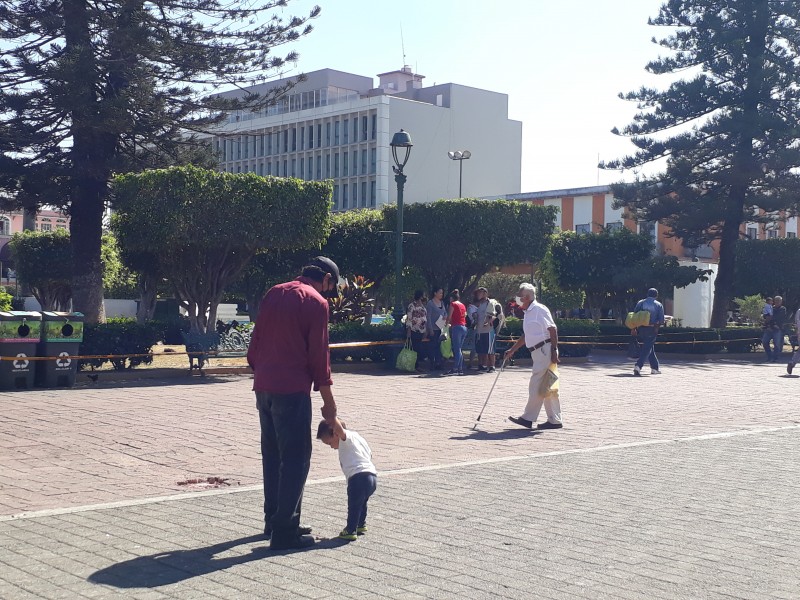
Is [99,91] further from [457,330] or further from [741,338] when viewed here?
[741,338]

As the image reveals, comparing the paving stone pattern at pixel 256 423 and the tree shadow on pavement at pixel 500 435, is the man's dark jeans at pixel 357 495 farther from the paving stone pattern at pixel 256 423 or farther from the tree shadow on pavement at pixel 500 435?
the tree shadow on pavement at pixel 500 435

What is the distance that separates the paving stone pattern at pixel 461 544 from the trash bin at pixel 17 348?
8.74 m

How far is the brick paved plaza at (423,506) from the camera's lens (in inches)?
Answer: 207

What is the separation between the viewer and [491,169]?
3703 inches

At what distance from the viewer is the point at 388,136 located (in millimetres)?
87938

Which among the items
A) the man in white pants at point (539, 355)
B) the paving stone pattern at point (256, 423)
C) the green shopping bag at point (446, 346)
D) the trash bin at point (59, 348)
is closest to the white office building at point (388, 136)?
the green shopping bag at point (446, 346)

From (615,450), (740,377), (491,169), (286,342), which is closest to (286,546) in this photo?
(286,342)

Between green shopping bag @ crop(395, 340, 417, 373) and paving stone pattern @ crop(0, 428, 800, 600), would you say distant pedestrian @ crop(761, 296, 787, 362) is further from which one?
paving stone pattern @ crop(0, 428, 800, 600)

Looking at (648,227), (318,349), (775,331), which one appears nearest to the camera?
(318,349)

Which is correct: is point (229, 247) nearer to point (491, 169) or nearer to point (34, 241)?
point (34, 241)

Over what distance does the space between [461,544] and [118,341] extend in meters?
12.5

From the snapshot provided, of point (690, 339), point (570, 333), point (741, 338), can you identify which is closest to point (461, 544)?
point (570, 333)

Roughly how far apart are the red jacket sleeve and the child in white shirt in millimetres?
350

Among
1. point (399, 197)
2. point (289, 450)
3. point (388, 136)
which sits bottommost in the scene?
point (289, 450)
